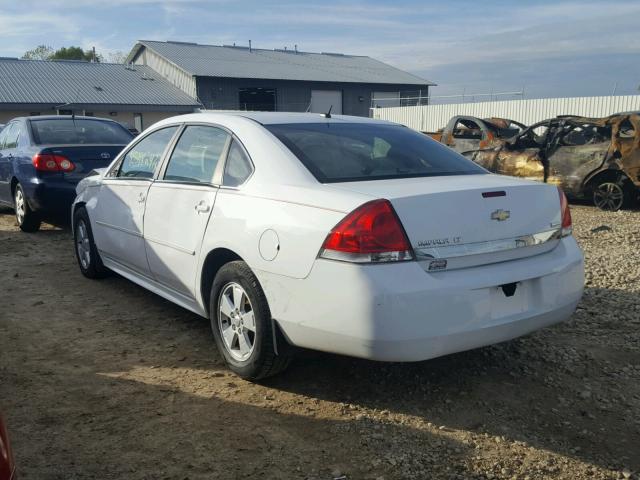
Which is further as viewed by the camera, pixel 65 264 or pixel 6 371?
pixel 65 264

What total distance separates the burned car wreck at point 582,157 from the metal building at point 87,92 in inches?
1199

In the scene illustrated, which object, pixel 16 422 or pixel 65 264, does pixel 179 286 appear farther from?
pixel 65 264

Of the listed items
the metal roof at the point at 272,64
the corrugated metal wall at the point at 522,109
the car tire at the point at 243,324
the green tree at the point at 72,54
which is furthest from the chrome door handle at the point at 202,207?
the green tree at the point at 72,54

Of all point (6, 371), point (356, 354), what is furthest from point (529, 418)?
point (6, 371)

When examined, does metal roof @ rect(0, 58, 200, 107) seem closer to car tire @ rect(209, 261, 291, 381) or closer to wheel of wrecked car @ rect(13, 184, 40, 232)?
wheel of wrecked car @ rect(13, 184, 40, 232)

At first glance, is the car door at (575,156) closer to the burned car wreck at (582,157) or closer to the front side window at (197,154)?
the burned car wreck at (582,157)

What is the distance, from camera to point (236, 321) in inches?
152

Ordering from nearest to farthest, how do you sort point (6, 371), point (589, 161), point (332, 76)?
point (6, 371) → point (589, 161) → point (332, 76)

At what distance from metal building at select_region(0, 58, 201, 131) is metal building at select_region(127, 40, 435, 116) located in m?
1.61

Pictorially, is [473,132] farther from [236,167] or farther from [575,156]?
[236,167]

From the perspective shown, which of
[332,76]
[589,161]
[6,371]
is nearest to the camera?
[6,371]

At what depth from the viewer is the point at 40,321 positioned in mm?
5008

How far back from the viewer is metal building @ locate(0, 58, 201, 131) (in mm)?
36531

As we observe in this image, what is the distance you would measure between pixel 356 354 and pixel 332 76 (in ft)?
149
